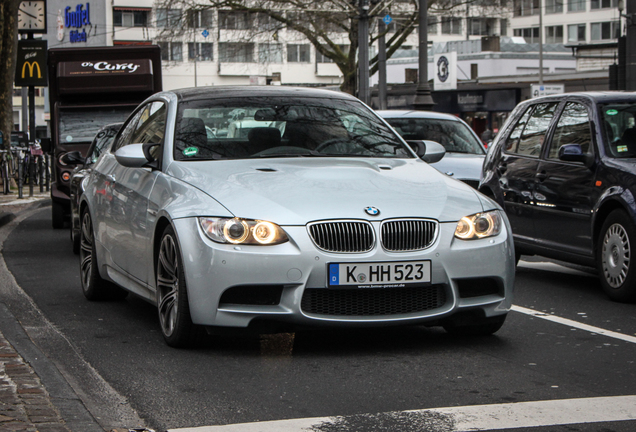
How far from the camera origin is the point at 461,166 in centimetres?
1422

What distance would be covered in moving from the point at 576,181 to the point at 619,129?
0.53 meters

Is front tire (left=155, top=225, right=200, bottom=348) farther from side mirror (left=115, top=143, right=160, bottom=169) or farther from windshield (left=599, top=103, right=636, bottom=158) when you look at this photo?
windshield (left=599, top=103, right=636, bottom=158)

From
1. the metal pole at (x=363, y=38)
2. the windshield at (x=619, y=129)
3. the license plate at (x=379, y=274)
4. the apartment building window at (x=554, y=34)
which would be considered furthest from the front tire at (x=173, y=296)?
the apartment building window at (x=554, y=34)

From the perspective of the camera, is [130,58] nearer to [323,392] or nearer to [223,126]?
[223,126]

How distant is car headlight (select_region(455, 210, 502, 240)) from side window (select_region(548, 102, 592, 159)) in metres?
2.85

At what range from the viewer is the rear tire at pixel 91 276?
812 cm

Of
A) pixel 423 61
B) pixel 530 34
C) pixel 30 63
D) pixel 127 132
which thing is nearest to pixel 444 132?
pixel 127 132

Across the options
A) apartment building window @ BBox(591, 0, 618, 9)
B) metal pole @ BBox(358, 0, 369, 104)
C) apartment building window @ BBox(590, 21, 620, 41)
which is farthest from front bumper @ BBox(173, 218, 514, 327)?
apartment building window @ BBox(591, 0, 618, 9)

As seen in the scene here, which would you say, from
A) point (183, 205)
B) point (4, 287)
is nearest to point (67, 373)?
point (183, 205)

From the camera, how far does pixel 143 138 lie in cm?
766

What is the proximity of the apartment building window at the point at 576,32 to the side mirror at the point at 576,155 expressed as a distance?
301ft

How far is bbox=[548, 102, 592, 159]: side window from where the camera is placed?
8.91 meters

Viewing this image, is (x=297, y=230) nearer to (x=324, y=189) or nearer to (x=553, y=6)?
(x=324, y=189)

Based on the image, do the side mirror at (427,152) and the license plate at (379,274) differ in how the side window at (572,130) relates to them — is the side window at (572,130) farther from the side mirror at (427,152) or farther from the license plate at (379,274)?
the license plate at (379,274)
